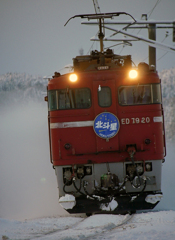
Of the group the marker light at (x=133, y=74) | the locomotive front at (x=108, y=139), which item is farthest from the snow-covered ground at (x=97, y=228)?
the marker light at (x=133, y=74)

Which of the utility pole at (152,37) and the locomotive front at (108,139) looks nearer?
the locomotive front at (108,139)

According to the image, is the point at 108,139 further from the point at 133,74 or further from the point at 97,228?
the point at 97,228

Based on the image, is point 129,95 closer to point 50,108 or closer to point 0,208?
point 50,108

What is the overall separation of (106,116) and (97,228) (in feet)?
8.47

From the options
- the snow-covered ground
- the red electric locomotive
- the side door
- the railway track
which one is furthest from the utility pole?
the railway track

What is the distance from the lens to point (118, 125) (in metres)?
8.72

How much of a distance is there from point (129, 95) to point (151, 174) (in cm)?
195

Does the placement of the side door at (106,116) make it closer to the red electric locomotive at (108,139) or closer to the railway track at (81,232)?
the red electric locomotive at (108,139)

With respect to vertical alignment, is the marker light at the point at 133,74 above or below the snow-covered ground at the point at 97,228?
above

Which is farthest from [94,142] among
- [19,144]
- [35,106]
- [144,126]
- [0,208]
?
[35,106]

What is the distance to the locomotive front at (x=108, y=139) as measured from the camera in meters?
8.72

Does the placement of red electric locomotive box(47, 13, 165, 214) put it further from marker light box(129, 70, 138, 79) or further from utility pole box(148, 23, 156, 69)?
utility pole box(148, 23, 156, 69)

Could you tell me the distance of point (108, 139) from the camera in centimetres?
870

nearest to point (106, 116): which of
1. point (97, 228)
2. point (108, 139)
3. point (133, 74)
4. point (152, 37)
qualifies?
point (108, 139)
